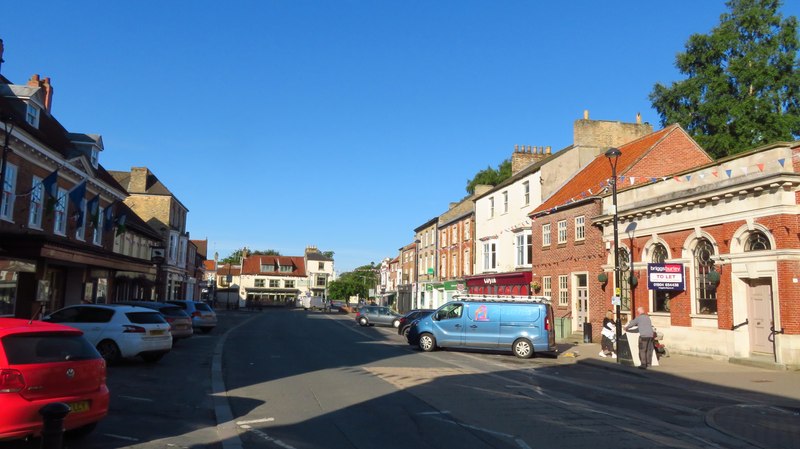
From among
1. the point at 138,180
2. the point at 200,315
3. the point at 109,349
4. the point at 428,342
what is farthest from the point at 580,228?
the point at 138,180

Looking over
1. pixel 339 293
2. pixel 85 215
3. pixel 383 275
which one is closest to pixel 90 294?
pixel 85 215

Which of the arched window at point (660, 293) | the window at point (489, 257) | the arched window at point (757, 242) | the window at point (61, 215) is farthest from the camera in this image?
the window at point (489, 257)

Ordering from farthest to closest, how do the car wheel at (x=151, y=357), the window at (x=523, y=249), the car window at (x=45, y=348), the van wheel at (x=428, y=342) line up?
the window at (x=523, y=249) < the van wheel at (x=428, y=342) < the car wheel at (x=151, y=357) < the car window at (x=45, y=348)

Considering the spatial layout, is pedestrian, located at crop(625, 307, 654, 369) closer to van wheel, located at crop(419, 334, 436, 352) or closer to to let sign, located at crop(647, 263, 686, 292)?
to let sign, located at crop(647, 263, 686, 292)

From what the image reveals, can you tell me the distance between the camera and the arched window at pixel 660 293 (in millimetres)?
22469

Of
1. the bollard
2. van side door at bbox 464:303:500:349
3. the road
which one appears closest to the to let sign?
the road

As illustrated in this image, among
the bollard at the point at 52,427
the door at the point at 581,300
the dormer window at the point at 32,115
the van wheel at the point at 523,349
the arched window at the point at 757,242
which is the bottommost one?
the van wheel at the point at 523,349

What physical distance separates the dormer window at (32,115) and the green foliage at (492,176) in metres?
43.6

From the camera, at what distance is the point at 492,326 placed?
21.1 metres

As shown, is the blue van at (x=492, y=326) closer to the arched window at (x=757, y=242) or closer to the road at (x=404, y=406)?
the road at (x=404, y=406)

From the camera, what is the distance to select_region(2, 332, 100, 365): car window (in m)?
6.64

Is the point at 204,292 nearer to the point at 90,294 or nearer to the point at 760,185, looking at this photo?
the point at 90,294

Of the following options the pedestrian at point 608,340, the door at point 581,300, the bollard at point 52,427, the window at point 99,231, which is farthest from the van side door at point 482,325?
the window at point 99,231

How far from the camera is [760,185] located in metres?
17.6
